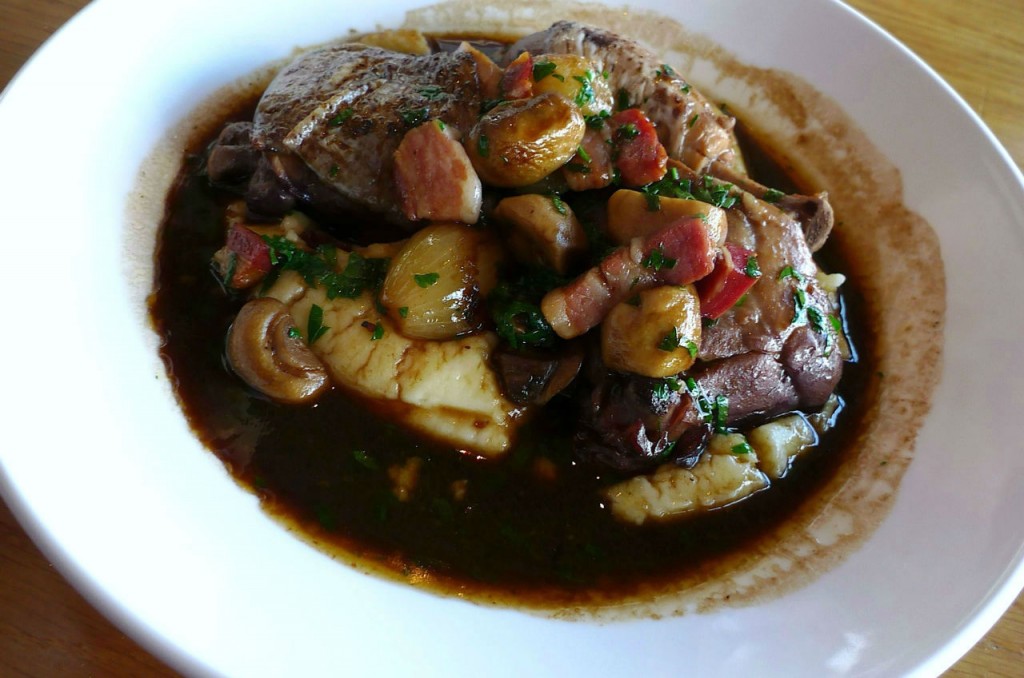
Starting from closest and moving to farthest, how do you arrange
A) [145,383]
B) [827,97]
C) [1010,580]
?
1. [1010,580]
2. [145,383]
3. [827,97]

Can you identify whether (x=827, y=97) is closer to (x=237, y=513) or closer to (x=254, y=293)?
(x=254, y=293)

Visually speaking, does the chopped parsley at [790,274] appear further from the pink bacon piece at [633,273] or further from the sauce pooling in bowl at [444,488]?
the sauce pooling in bowl at [444,488]

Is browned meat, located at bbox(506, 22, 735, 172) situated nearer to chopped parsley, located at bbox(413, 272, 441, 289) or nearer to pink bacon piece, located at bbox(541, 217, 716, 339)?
pink bacon piece, located at bbox(541, 217, 716, 339)

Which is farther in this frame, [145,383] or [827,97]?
[827,97]

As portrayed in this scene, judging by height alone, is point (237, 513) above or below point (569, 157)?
below

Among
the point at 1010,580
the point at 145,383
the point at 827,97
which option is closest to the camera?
the point at 1010,580

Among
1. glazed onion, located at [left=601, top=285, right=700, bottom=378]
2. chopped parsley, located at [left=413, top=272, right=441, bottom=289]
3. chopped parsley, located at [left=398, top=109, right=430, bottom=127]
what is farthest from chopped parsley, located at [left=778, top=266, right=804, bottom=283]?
chopped parsley, located at [left=398, top=109, right=430, bottom=127]

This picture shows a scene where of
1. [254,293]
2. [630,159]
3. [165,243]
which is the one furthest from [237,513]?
[630,159]
